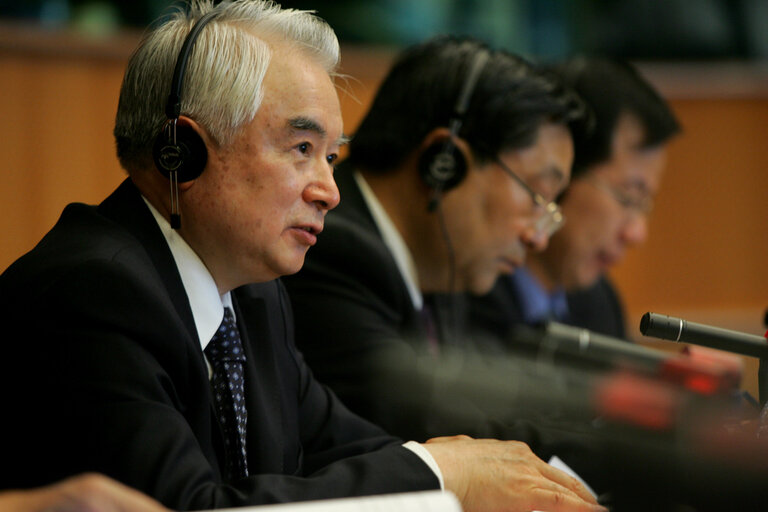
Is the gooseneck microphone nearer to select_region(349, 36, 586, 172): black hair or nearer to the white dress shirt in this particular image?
the white dress shirt

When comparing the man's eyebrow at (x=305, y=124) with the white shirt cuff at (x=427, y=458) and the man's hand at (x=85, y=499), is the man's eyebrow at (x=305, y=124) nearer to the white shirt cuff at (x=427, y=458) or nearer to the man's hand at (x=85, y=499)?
the white shirt cuff at (x=427, y=458)

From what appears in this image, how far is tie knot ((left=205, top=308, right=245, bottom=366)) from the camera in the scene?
120 centimetres

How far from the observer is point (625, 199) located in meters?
2.52

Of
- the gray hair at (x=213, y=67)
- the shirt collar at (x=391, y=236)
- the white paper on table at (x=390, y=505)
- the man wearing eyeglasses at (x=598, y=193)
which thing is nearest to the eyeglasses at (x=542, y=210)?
the shirt collar at (x=391, y=236)

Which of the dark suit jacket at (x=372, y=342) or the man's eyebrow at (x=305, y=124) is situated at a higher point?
the man's eyebrow at (x=305, y=124)

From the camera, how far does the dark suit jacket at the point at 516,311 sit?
234cm

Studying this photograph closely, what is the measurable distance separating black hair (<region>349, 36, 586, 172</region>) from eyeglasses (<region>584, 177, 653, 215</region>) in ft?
1.63

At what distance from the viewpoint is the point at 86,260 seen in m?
1.04

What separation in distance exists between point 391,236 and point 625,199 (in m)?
0.87

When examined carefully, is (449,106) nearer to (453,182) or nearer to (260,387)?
(453,182)

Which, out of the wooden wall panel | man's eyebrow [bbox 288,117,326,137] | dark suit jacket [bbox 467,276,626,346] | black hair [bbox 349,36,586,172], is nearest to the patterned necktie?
man's eyebrow [bbox 288,117,326,137]

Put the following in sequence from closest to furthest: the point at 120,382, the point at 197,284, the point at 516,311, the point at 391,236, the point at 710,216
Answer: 1. the point at 120,382
2. the point at 197,284
3. the point at 391,236
4. the point at 516,311
5. the point at 710,216

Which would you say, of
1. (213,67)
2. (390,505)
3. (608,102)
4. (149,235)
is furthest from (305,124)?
(608,102)

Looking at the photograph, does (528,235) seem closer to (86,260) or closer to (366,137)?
(366,137)
